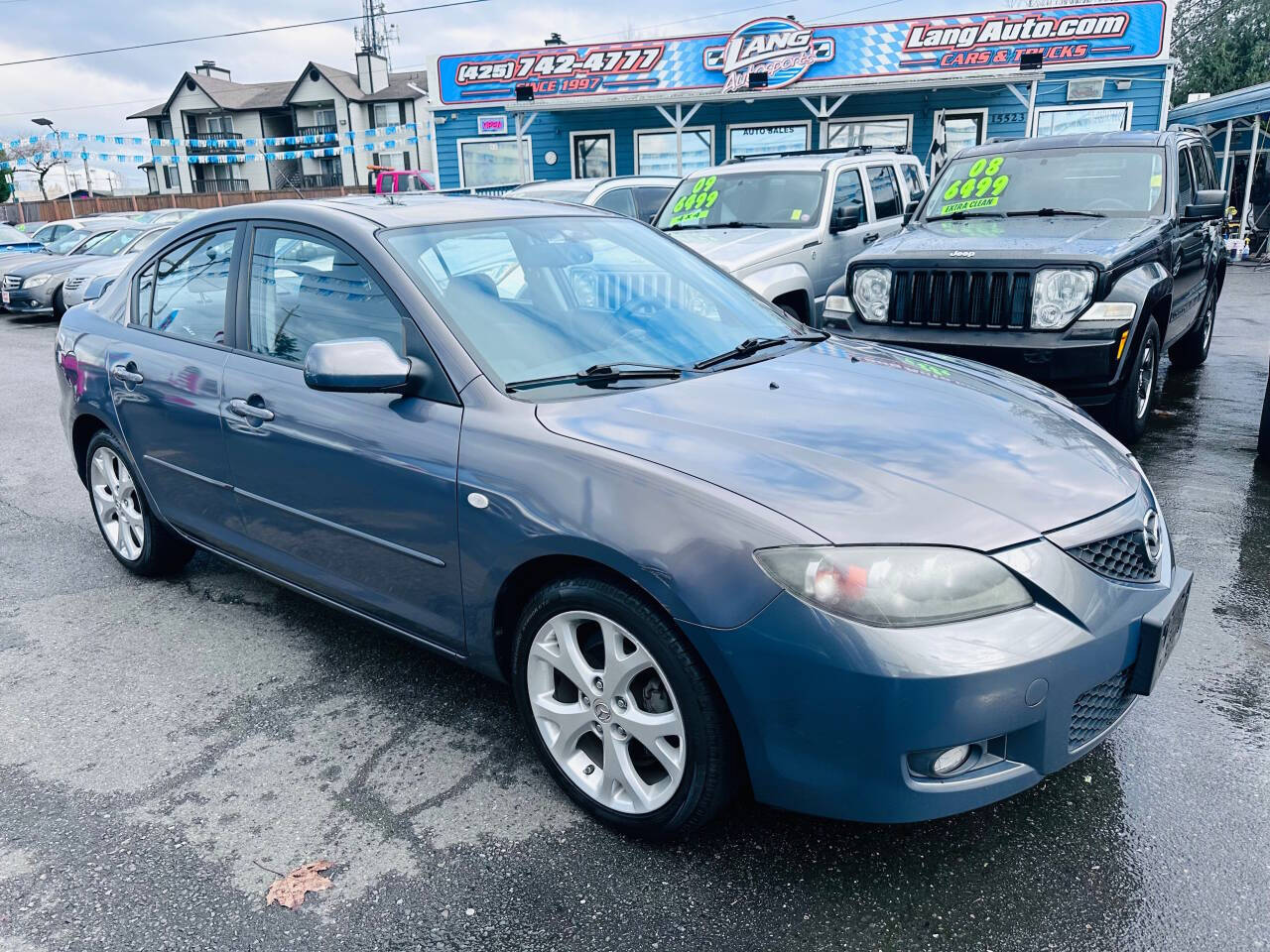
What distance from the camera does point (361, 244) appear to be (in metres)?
3.20

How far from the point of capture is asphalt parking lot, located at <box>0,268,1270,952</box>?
2322 mm

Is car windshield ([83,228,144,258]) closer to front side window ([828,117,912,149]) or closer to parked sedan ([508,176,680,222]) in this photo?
parked sedan ([508,176,680,222])

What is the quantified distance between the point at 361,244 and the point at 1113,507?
2.37m

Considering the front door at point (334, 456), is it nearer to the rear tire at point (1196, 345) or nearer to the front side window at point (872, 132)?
the rear tire at point (1196, 345)

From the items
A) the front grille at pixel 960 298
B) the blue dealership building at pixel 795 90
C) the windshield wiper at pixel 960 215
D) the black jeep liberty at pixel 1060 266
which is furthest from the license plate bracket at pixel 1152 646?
the blue dealership building at pixel 795 90

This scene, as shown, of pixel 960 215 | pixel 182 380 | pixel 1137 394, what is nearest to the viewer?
pixel 182 380

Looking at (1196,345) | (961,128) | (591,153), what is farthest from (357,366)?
(591,153)

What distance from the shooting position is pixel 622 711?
254 cm

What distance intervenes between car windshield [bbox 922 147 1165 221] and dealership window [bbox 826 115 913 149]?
42.8ft

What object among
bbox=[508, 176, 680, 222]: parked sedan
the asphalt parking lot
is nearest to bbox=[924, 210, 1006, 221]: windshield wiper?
the asphalt parking lot

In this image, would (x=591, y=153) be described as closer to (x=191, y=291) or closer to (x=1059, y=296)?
(x=1059, y=296)

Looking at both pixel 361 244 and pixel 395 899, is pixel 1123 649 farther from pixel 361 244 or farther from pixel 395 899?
pixel 361 244

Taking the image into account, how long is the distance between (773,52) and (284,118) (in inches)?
1978

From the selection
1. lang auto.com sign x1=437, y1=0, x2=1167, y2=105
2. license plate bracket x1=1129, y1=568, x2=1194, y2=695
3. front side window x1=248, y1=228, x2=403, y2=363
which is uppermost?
lang auto.com sign x1=437, y1=0, x2=1167, y2=105
